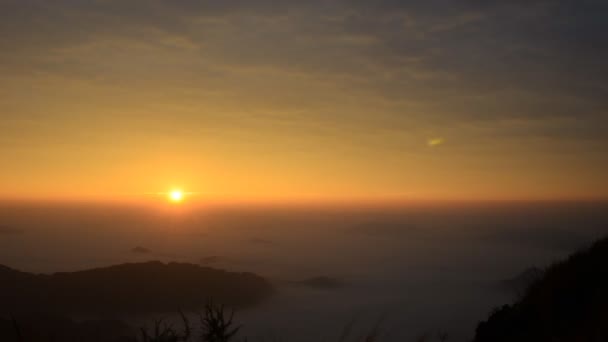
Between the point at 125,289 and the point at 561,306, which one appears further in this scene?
the point at 125,289

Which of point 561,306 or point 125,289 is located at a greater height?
point 561,306

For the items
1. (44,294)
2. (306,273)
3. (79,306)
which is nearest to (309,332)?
(79,306)

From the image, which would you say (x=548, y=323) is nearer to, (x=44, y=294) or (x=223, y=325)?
(x=223, y=325)

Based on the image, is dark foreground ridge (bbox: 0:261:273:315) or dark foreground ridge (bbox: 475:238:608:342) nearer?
dark foreground ridge (bbox: 475:238:608:342)

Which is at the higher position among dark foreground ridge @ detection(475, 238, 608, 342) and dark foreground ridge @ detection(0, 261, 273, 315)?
dark foreground ridge @ detection(475, 238, 608, 342)

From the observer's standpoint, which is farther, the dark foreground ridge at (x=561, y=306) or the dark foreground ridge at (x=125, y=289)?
the dark foreground ridge at (x=125, y=289)
